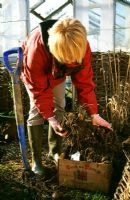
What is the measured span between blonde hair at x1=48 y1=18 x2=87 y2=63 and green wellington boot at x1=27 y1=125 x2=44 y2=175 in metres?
0.93

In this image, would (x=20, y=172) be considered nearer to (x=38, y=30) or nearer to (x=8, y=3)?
(x=38, y=30)

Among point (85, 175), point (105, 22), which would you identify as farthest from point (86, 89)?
point (105, 22)

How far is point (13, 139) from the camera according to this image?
184 inches

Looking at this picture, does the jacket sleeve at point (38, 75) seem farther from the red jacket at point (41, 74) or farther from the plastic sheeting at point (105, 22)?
the plastic sheeting at point (105, 22)

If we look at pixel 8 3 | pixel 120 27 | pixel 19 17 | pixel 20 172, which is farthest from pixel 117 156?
pixel 8 3

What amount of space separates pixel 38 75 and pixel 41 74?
28 millimetres

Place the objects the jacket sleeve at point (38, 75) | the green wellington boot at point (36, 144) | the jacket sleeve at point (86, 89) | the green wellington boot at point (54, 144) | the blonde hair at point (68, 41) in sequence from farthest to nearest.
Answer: the green wellington boot at point (54, 144) → the green wellington boot at point (36, 144) → the jacket sleeve at point (86, 89) → the jacket sleeve at point (38, 75) → the blonde hair at point (68, 41)

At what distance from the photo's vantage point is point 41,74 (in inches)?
119

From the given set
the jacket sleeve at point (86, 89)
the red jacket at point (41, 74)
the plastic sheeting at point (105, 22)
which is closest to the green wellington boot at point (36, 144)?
the red jacket at point (41, 74)

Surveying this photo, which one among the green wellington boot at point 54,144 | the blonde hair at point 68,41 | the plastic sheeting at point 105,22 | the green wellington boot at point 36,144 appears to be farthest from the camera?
the plastic sheeting at point 105,22

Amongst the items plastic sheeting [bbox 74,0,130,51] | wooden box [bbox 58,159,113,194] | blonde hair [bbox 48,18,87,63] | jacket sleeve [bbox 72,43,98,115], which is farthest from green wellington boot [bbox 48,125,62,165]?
plastic sheeting [bbox 74,0,130,51]

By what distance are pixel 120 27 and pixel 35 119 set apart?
9.28 feet

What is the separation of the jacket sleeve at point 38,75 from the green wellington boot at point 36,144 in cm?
35

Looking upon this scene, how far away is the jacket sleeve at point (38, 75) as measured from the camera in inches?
117
